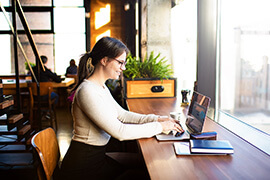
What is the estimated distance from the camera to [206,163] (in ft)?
4.31

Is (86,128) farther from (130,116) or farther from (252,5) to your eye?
(252,5)

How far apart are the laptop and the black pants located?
14.9 inches

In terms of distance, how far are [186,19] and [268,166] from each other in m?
3.06

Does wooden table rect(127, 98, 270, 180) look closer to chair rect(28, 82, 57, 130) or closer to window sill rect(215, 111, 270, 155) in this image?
window sill rect(215, 111, 270, 155)

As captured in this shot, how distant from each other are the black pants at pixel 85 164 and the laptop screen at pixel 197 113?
577mm

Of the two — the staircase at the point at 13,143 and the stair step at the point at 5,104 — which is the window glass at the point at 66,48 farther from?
the stair step at the point at 5,104

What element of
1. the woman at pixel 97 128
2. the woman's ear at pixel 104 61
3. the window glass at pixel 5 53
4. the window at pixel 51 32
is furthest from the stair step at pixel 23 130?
the window glass at pixel 5 53

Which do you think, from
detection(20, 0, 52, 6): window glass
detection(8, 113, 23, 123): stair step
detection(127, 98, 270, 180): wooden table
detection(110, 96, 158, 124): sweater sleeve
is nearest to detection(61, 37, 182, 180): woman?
detection(127, 98, 270, 180): wooden table

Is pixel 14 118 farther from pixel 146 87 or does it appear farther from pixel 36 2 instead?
pixel 36 2

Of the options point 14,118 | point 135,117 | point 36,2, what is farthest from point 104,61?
point 36,2

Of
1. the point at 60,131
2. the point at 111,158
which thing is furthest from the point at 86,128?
the point at 60,131

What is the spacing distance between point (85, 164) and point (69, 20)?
7.93 metres

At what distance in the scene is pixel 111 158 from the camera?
78.3 inches

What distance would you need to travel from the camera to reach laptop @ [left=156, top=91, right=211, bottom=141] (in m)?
1.76
